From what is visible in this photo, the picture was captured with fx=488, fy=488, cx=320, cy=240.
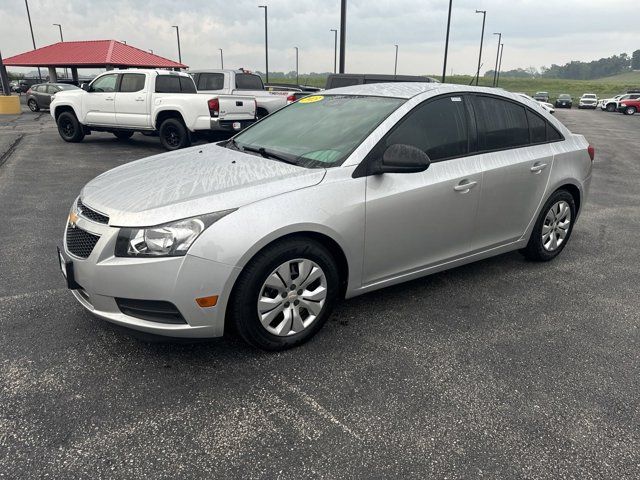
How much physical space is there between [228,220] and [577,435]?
81.8 inches

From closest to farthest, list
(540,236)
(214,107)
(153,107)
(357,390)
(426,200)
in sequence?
(357,390)
(426,200)
(540,236)
(214,107)
(153,107)

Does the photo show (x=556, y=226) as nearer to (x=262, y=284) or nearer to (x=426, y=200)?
(x=426, y=200)

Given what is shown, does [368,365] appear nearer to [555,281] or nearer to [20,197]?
[555,281]

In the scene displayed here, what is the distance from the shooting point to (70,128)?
13078 millimetres

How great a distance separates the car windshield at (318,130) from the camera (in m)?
3.31

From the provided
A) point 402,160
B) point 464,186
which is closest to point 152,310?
point 402,160

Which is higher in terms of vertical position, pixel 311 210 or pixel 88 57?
pixel 88 57

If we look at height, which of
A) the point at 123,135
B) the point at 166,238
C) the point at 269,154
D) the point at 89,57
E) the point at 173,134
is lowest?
the point at 123,135

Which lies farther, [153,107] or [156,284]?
[153,107]

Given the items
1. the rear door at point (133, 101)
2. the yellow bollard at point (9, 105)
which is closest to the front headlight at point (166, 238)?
the rear door at point (133, 101)

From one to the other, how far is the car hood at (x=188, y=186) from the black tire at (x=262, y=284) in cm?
33

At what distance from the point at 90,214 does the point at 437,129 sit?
8.01 feet

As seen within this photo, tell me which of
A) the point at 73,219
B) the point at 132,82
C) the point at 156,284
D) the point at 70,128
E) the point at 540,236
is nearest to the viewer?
the point at 156,284

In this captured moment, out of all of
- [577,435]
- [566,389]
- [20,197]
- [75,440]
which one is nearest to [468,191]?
[566,389]
